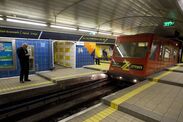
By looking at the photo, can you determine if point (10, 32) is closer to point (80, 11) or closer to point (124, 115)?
point (80, 11)

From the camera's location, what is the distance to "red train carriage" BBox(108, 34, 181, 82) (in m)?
6.23

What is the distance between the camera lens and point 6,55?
701 cm

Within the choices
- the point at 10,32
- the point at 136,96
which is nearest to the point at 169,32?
the point at 136,96

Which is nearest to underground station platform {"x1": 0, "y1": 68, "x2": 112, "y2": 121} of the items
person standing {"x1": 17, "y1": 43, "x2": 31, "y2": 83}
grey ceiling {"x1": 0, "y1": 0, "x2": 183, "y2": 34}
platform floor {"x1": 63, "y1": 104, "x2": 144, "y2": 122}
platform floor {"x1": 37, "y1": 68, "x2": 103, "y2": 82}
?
platform floor {"x1": 37, "y1": 68, "x2": 103, "y2": 82}

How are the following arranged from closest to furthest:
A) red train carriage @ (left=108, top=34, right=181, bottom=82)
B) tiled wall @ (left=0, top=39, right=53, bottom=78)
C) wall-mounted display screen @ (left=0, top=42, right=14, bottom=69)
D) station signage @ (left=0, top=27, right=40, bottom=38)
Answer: station signage @ (left=0, top=27, right=40, bottom=38) → red train carriage @ (left=108, top=34, right=181, bottom=82) → wall-mounted display screen @ (left=0, top=42, right=14, bottom=69) → tiled wall @ (left=0, top=39, right=53, bottom=78)

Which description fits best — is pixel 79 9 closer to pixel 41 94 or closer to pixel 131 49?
pixel 131 49

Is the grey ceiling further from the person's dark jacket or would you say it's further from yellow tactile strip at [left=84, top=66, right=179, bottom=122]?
yellow tactile strip at [left=84, top=66, right=179, bottom=122]

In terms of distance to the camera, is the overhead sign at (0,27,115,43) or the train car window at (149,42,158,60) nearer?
the overhead sign at (0,27,115,43)

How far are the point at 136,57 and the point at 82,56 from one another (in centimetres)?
578

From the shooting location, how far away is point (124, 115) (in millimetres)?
3078

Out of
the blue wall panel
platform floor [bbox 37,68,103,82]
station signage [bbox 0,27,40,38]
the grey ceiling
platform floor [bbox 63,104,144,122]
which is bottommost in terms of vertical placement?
platform floor [bbox 63,104,144,122]

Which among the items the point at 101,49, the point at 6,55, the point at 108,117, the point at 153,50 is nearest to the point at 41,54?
the point at 6,55

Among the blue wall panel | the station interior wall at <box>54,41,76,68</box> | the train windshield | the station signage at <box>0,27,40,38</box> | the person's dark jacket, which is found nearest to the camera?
the person's dark jacket

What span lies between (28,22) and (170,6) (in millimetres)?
7256
